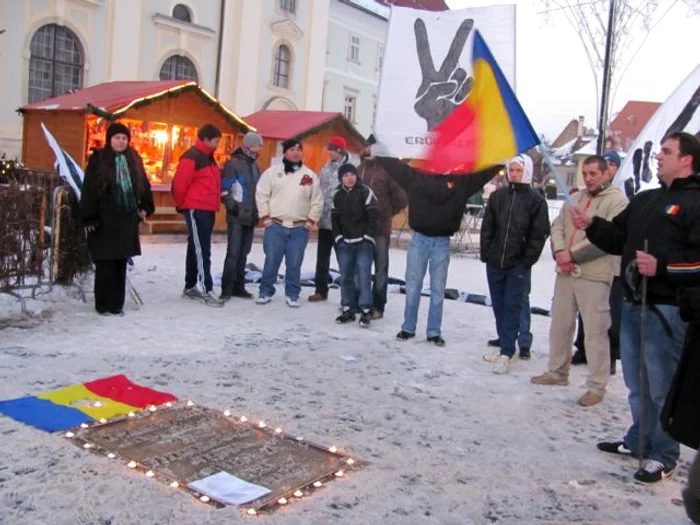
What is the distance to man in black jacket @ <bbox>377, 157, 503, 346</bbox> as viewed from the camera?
7051 mm

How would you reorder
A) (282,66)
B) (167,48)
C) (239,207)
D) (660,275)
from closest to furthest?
(660,275)
(239,207)
(167,48)
(282,66)

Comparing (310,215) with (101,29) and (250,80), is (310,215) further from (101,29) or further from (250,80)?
(250,80)

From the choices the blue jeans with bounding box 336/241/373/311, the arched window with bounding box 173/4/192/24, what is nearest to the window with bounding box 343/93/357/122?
the arched window with bounding box 173/4/192/24

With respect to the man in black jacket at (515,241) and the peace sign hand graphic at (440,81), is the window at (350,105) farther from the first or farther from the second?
the man in black jacket at (515,241)

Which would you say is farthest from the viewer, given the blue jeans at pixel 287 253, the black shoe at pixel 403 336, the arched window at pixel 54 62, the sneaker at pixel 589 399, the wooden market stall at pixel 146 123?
the arched window at pixel 54 62

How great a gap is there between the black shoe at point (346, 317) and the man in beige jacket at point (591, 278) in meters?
2.73

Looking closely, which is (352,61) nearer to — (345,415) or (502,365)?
(502,365)

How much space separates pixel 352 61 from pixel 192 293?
30.1 metres

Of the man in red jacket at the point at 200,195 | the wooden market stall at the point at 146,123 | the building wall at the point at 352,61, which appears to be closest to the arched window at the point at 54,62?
the wooden market stall at the point at 146,123

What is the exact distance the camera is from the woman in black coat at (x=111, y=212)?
23.5ft

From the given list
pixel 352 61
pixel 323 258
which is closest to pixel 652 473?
pixel 323 258

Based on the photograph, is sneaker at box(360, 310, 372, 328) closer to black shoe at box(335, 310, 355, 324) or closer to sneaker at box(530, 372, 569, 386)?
black shoe at box(335, 310, 355, 324)

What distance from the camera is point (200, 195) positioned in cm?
842

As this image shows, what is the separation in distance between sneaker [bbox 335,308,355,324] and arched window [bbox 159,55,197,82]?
19553 millimetres
